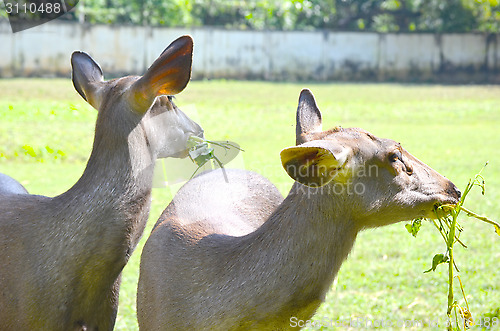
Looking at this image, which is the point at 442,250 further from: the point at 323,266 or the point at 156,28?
the point at 156,28

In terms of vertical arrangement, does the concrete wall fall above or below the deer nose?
below

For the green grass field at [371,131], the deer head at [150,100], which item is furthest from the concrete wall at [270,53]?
the deer head at [150,100]

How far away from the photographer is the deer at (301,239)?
10.4 ft

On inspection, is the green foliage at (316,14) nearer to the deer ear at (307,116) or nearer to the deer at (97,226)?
the deer ear at (307,116)

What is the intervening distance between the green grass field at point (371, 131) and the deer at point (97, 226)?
0.83m

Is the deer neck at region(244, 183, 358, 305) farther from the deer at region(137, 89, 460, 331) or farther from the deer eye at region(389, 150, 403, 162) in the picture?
the deer eye at region(389, 150, 403, 162)

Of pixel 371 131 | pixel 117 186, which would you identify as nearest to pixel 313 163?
pixel 117 186

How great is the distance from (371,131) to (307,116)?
1044 cm

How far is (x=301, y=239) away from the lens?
321 cm

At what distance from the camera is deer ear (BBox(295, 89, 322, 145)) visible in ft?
11.7

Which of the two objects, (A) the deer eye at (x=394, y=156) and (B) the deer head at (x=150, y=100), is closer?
(A) the deer eye at (x=394, y=156)

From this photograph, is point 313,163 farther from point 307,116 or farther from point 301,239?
point 307,116

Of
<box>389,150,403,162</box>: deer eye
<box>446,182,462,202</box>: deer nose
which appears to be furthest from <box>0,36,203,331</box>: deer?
<box>446,182,462,202</box>: deer nose

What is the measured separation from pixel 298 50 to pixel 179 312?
949 inches
